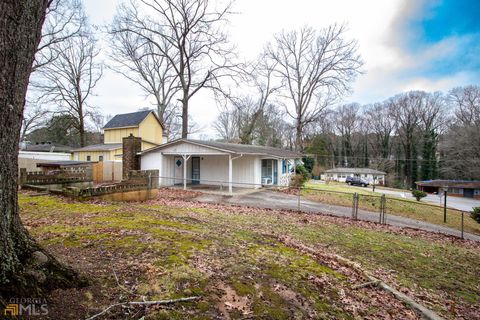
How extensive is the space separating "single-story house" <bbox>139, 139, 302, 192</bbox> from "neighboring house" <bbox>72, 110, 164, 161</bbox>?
715cm

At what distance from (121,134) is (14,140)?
26.6 metres

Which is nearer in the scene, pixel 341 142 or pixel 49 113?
pixel 49 113

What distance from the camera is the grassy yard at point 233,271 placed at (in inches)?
94.1

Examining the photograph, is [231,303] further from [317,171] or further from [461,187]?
[461,187]

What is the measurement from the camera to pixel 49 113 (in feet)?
88.1

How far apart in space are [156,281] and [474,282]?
613 cm

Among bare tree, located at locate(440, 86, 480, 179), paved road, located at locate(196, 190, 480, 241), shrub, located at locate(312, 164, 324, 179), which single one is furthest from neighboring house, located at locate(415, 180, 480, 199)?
paved road, located at locate(196, 190, 480, 241)

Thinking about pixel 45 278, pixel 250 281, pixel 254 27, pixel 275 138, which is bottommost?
pixel 250 281

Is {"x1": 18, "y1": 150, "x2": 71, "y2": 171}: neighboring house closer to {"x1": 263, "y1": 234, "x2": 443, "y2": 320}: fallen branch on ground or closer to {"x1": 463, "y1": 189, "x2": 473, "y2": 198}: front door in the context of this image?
{"x1": 263, "y1": 234, "x2": 443, "y2": 320}: fallen branch on ground

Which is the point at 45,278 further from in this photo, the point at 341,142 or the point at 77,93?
the point at 341,142

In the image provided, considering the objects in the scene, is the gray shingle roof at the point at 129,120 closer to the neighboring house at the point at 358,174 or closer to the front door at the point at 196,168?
the front door at the point at 196,168

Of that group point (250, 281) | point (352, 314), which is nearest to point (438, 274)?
point (352, 314)

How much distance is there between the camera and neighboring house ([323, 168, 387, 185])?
47.8 m

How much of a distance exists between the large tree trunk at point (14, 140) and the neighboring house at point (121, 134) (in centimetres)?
2246
